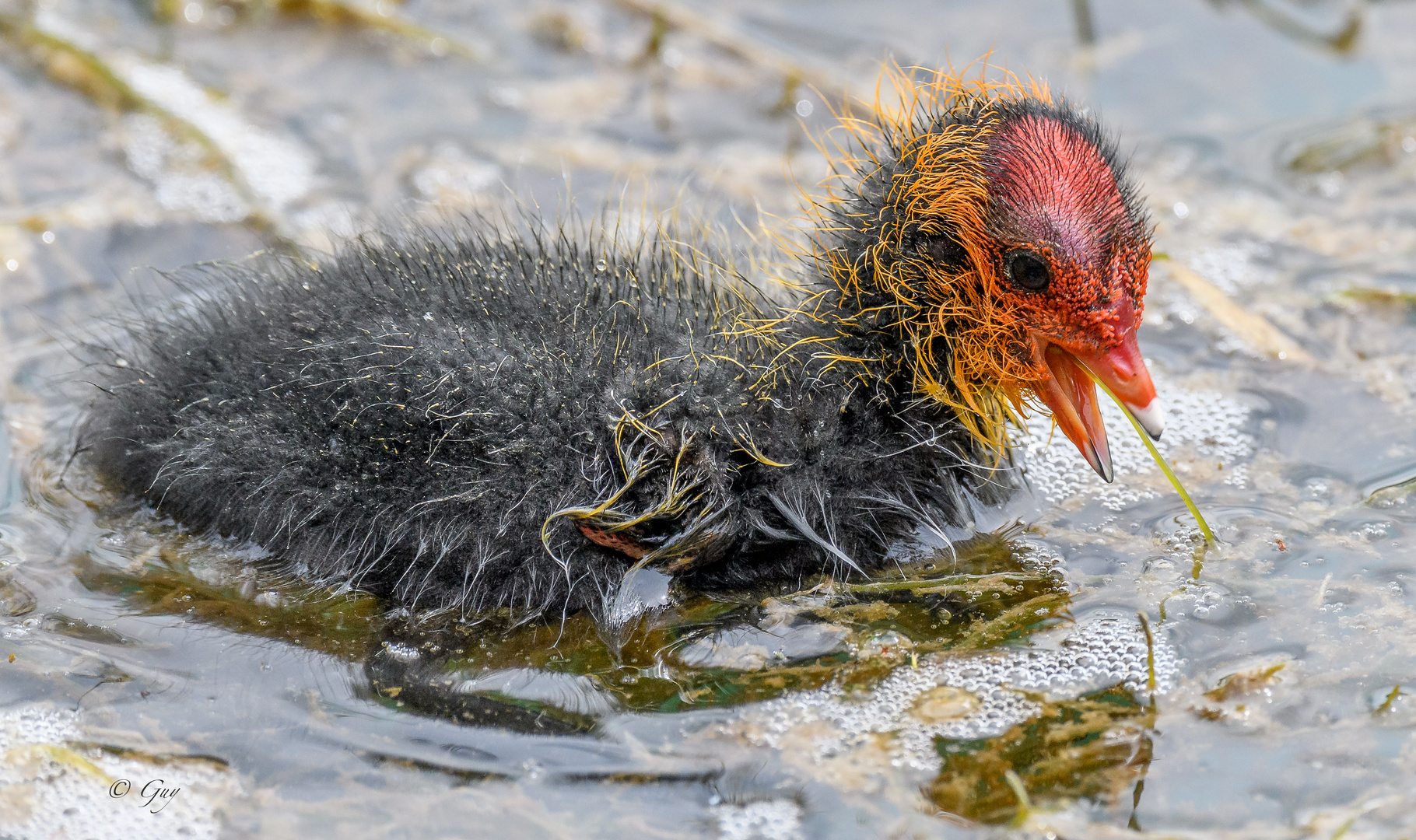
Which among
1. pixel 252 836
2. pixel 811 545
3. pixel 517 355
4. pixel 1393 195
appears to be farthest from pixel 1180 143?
pixel 252 836

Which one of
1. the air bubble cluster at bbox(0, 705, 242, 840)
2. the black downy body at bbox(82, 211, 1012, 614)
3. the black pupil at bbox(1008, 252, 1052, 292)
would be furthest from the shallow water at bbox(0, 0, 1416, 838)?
the black pupil at bbox(1008, 252, 1052, 292)

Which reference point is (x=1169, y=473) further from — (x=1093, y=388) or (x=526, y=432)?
(x=526, y=432)

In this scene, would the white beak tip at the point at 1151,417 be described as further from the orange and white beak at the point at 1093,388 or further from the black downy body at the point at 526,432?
the black downy body at the point at 526,432

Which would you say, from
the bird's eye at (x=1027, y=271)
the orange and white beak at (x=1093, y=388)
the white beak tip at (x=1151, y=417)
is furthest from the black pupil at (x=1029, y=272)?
the white beak tip at (x=1151, y=417)

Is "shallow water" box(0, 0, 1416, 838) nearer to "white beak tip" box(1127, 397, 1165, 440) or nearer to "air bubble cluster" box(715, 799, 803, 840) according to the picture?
"air bubble cluster" box(715, 799, 803, 840)

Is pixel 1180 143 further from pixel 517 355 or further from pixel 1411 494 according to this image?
pixel 517 355

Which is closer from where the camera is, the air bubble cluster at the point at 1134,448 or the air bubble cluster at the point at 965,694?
the air bubble cluster at the point at 965,694
